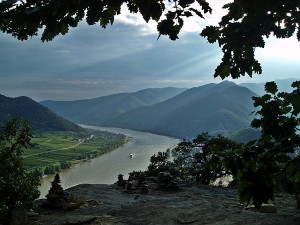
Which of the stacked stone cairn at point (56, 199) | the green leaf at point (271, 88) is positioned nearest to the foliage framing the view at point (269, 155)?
the green leaf at point (271, 88)

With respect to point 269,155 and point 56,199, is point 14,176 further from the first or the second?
point 269,155

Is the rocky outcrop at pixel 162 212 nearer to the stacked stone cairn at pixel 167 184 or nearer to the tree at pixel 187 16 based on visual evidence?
the stacked stone cairn at pixel 167 184

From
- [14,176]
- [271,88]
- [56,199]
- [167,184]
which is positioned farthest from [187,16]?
[167,184]

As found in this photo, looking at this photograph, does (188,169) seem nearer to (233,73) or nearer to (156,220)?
(156,220)

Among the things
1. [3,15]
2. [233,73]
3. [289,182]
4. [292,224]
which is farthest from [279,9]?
[292,224]

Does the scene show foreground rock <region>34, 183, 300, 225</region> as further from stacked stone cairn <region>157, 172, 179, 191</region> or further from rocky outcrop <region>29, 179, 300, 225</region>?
stacked stone cairn <region>157, 172, 179, 191</region>

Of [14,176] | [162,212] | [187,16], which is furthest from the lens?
[162,212]

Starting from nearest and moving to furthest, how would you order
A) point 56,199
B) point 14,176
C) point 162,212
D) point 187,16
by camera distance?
point 187,16 < point 14,176 < point 162,212 < point 56,199
